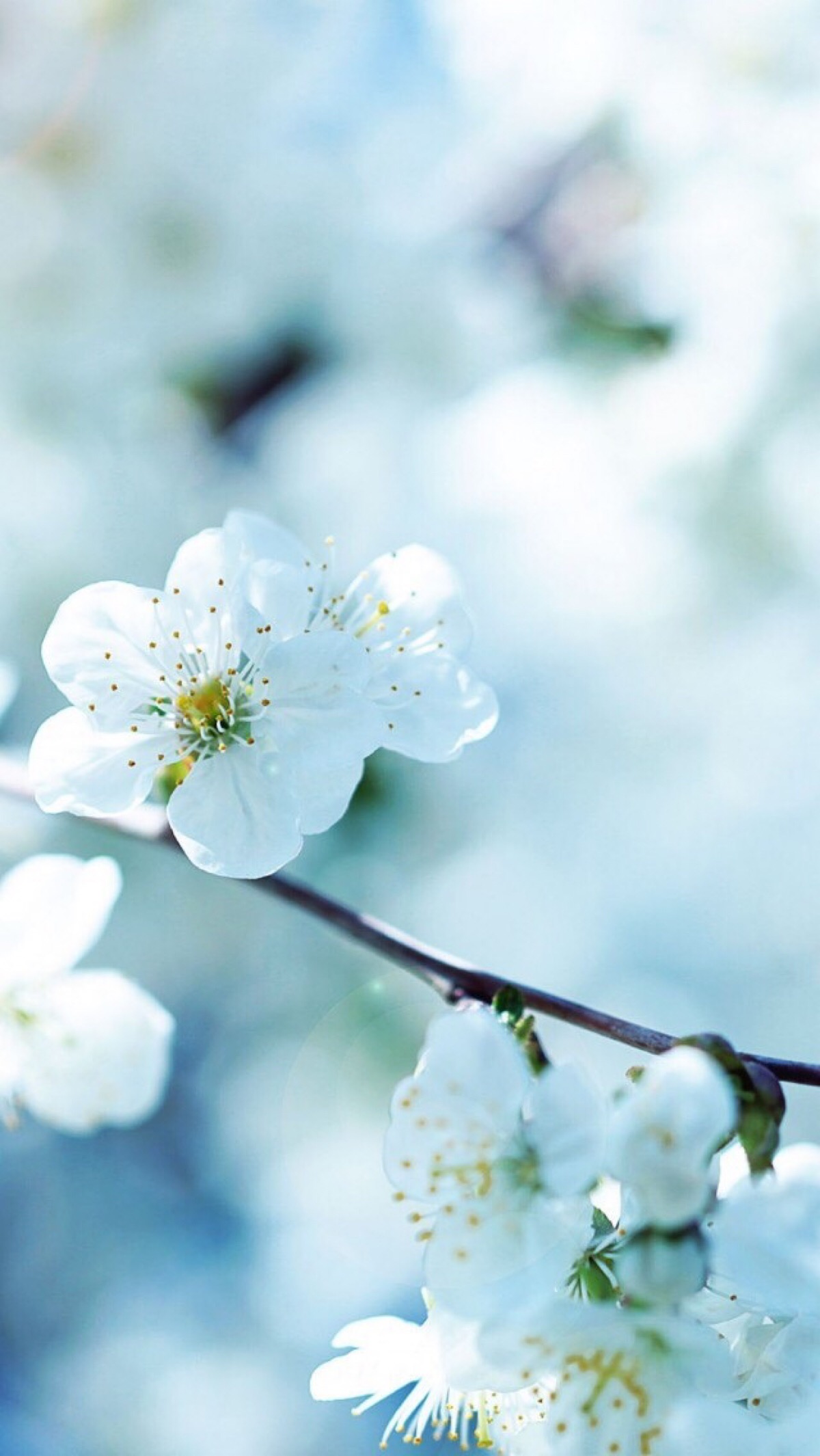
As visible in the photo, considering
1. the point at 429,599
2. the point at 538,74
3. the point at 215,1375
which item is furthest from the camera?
the point at 215,1375

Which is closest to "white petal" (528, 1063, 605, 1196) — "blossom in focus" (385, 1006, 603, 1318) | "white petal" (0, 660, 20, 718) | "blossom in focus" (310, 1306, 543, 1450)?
"blossom in focus" (385, 1006, 603, 1318)

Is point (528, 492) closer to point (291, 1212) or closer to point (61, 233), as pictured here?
point (61, 233)

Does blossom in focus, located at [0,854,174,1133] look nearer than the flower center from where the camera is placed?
No

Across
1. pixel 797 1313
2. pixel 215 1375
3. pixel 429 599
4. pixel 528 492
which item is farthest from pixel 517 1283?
pixel 215 1375

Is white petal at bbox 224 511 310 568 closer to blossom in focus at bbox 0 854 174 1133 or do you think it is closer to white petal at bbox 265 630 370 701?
white petal at bbox 265 630 370 701

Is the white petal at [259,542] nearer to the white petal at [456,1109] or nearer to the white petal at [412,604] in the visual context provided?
the white petal at [412,604]

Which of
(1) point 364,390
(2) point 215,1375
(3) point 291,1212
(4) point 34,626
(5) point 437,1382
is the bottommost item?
(5) point 437,1382
